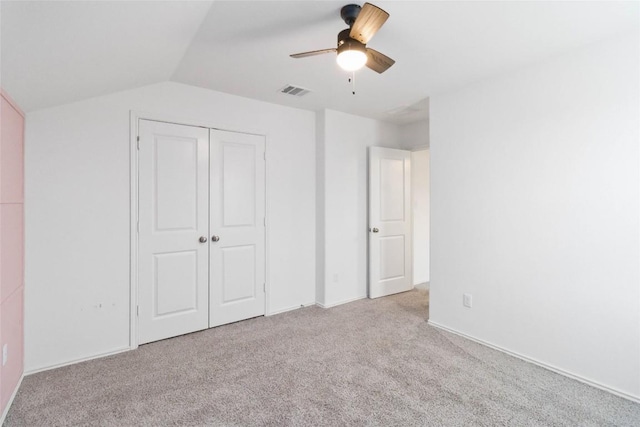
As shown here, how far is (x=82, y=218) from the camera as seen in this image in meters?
2.52

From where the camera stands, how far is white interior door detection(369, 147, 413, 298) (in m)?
4.08

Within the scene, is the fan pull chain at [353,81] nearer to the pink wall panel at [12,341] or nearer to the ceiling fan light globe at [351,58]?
the ceiling fan light globe at [351,58]

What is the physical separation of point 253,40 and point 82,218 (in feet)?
6.30

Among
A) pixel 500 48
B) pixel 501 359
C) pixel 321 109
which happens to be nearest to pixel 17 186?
pixel 321 109

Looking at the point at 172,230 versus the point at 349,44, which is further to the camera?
the point at 172,230

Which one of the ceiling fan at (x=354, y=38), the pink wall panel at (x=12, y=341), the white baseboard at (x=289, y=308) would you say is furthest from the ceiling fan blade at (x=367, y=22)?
the white baseboard at (x=289, y=308)

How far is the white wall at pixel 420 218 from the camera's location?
4.88 meters

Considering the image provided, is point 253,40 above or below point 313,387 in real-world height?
above

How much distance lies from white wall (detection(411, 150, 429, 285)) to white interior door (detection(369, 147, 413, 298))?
45cm

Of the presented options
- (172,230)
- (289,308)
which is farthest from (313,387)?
(172,230)

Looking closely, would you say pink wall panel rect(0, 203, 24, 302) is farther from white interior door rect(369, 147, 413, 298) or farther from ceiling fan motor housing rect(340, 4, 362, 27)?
white interior door rect(369, 147, 413, 298)

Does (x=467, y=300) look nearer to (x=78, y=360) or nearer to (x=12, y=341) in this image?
(x=78, y=360)

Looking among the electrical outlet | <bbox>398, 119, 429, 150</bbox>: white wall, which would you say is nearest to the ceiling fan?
the electrical outlet

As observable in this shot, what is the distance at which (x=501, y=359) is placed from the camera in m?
2.53
